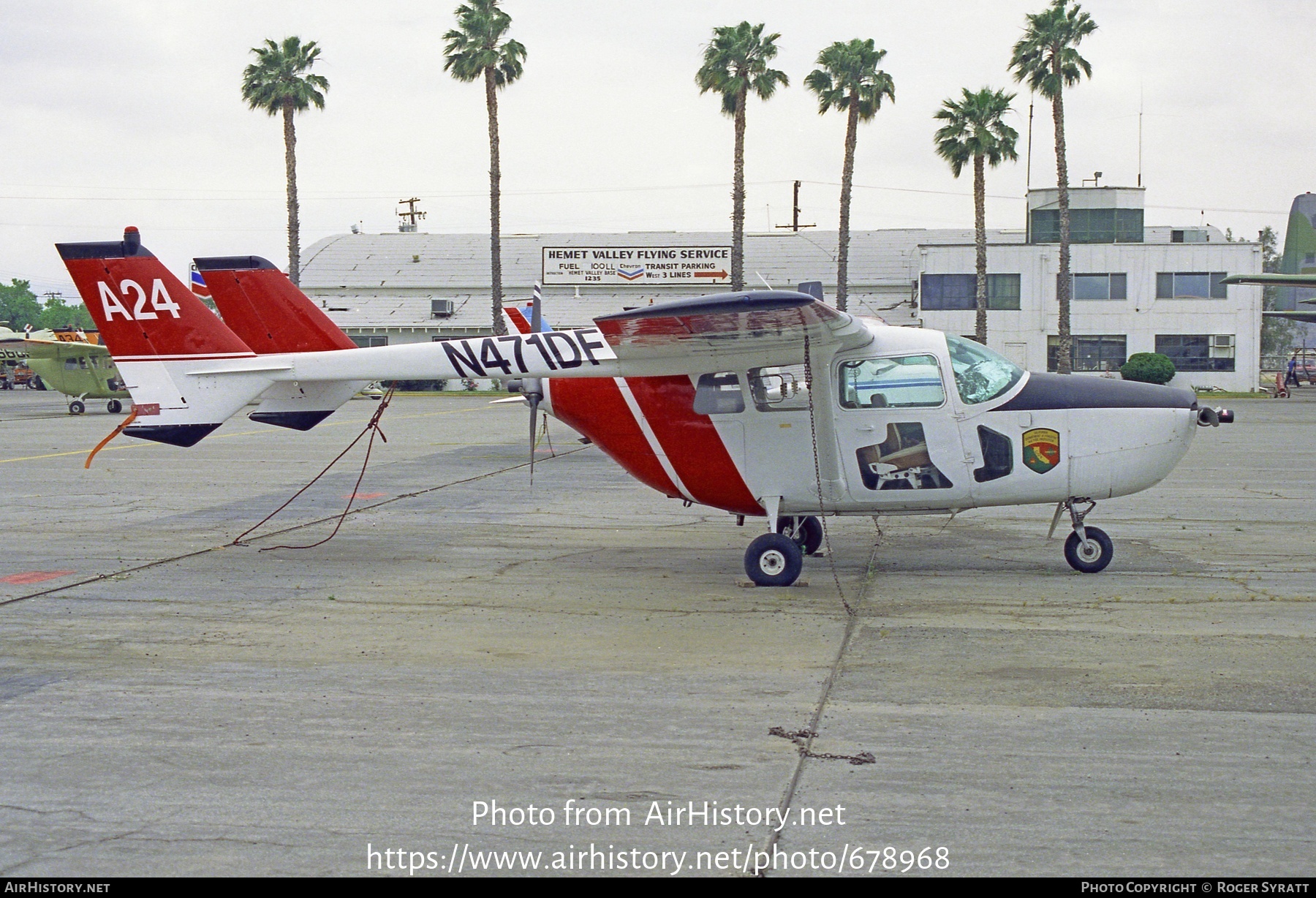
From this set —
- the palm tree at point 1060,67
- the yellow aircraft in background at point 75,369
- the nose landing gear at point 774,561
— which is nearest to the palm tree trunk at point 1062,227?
the palm tree at point 1060,67

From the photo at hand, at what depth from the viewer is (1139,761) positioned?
5344mm

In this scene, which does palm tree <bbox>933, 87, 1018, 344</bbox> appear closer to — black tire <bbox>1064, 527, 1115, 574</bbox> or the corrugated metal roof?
the corrugated metal roof

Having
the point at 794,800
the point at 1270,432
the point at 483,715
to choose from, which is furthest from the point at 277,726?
the point at 1270,432

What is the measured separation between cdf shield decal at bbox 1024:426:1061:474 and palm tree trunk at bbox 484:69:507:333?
4066cm

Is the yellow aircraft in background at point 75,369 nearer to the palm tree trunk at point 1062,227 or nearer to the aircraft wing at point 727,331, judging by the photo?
the aircraft wing at point 727,331

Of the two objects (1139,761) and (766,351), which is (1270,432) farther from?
(1139,761)

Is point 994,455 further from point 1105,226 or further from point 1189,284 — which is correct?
point 1105,226

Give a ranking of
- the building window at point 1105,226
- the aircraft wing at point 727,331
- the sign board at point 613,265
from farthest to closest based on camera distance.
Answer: the sign board at point 613,265 → the building window at point 1105,226 → the aircraft wing at point 727,331

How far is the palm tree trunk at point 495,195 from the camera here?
48.7 m

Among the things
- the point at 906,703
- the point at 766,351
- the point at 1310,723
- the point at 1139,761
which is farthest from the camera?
the point at 766,351

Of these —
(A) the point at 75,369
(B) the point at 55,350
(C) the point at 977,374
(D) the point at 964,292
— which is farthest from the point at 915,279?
(C) the point at 977,374

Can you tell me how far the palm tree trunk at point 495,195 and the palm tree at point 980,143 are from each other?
62.1 ft

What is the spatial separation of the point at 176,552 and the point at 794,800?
891 cm

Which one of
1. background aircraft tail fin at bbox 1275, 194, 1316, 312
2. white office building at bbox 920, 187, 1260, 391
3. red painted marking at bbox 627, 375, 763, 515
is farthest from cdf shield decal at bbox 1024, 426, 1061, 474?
background aircraft tail fin at bbox 1275, 194, 1316, 312
